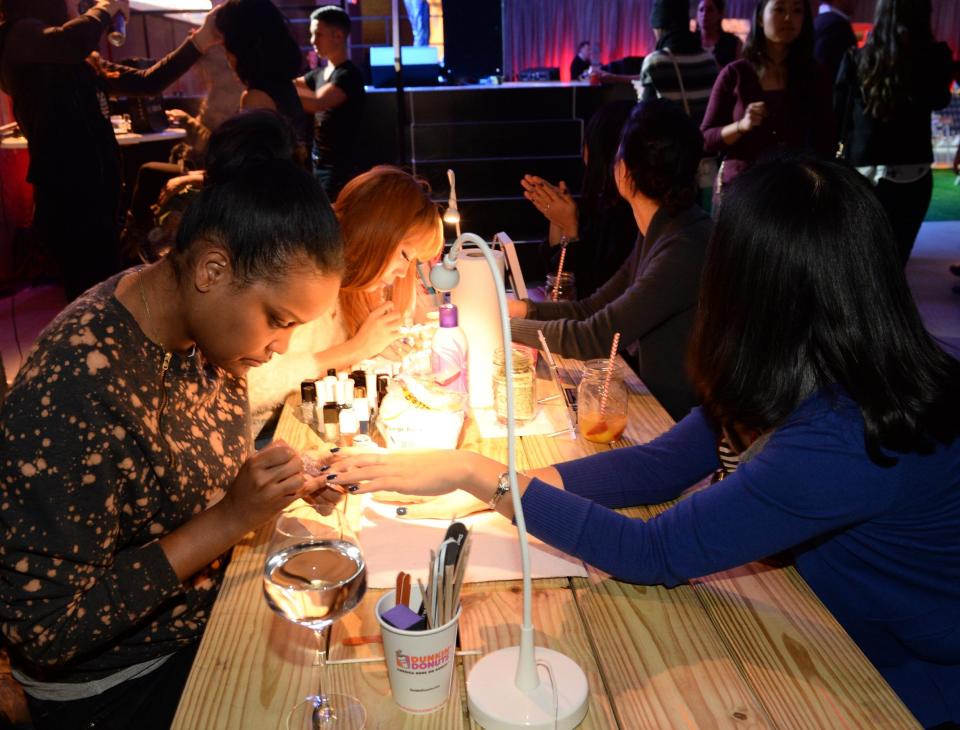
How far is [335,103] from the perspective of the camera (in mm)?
5184

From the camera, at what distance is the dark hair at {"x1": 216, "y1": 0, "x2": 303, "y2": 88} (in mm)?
3879

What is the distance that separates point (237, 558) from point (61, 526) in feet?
1.03

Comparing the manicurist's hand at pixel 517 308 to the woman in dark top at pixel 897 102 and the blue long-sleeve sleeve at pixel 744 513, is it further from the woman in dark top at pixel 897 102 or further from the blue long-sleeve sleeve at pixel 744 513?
the woman in dark top at pixel 897 102

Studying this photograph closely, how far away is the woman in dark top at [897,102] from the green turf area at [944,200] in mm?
4673

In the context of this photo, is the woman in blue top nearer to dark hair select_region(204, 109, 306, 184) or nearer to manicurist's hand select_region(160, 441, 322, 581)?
manicurist's hand select_region(160, 441, 322, 581)

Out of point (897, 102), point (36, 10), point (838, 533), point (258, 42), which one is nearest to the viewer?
point (838, 533)

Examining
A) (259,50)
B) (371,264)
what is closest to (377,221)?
(371,264)

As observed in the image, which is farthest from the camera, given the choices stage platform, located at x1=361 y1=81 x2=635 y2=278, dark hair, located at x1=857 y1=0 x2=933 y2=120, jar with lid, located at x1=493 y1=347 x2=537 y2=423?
stage platform, located at x1=361 y1=81 x2=635 y2=278

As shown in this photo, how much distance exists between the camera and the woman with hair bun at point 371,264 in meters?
2.36

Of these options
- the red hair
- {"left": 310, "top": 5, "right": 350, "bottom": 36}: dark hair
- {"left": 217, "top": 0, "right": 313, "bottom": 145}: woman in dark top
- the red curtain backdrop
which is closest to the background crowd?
the red hair

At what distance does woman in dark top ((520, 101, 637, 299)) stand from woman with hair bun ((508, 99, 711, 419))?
559 mm

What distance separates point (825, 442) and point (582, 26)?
14379mm

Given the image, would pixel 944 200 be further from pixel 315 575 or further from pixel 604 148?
pixel 315 575

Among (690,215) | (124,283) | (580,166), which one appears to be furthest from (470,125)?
(124,283)
